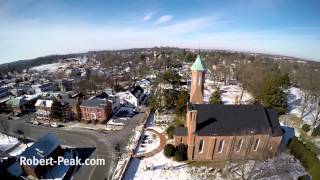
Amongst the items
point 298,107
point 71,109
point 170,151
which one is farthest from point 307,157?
point 71,109

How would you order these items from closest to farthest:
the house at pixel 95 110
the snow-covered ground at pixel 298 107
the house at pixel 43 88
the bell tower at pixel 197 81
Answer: the bell tower at pixel 197 81
the snow-covered ground at pixel 298 107
the house at pixel 95 110
the house at pixel 43 88

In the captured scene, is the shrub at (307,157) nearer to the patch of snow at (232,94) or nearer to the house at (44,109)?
the patch of snow at (232,94)

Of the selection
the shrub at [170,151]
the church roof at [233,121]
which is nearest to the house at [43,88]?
the shrub at [170,151]

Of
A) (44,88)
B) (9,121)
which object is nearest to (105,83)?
(44,88)

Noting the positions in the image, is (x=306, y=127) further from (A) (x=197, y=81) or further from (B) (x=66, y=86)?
(B) (x=66, y=86)

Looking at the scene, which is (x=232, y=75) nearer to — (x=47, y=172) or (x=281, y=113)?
Answer: (x=281, y=113)

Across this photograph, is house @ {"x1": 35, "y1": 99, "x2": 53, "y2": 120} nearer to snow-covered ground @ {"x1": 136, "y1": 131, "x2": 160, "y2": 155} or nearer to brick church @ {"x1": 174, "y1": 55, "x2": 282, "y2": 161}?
snow-covered ground @ {"x1": 136, "y1": 131, "x2": 160, "y2": 155}
